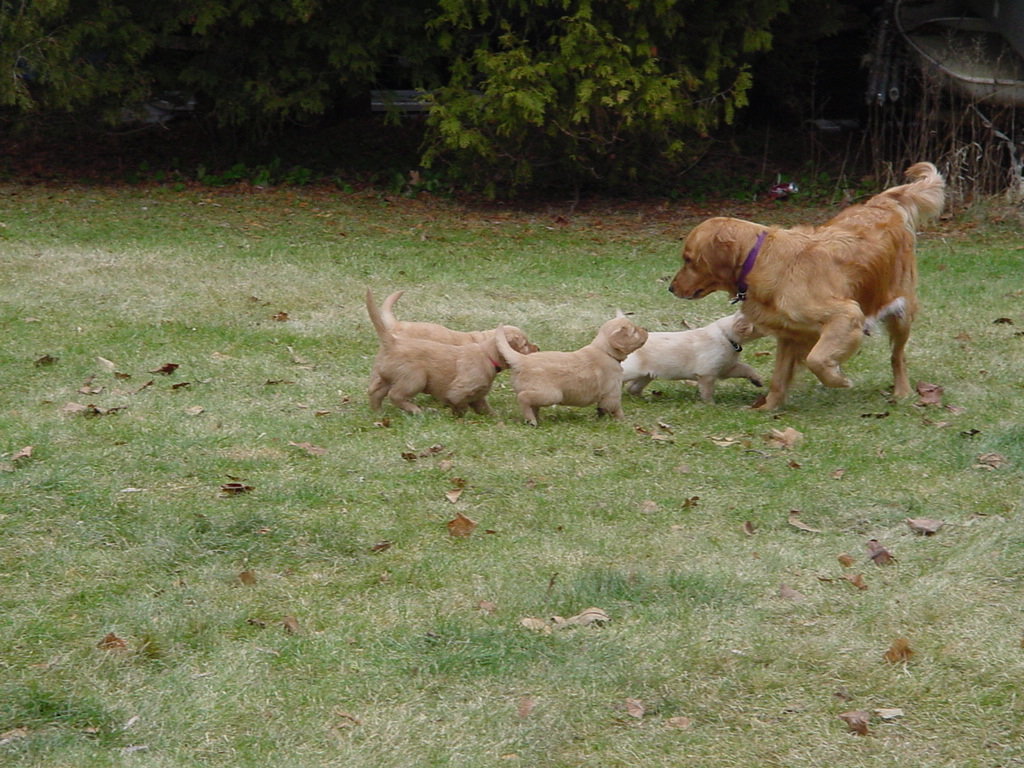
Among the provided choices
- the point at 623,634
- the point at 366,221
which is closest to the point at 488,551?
the point at 623,634

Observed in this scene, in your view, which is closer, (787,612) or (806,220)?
(787,612)

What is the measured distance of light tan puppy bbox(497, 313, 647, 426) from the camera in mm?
7016

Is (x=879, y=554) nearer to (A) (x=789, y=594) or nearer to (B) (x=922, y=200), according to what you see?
(A) (x=789, y=594)

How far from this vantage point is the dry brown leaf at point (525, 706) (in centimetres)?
408

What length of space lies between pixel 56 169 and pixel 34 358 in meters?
9.97

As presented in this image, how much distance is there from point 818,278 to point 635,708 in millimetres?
3941

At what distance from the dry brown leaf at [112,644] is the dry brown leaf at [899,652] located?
2.85 meters

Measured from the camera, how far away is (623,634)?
181 inches

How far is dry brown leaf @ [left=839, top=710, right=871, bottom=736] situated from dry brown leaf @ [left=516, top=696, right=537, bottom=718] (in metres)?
1.06

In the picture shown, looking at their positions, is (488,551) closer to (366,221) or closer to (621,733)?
(621,733)

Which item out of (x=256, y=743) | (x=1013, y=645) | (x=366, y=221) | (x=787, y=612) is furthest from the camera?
(x=366, y=221)

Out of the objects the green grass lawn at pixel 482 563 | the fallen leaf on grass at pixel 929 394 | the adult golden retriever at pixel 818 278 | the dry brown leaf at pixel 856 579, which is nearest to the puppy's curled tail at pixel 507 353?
the green grass lawn at pixel 482 563

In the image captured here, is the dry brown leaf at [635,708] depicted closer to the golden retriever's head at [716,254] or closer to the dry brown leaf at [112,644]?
the dry brown leaf at [112,644]

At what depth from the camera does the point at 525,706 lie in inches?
162
